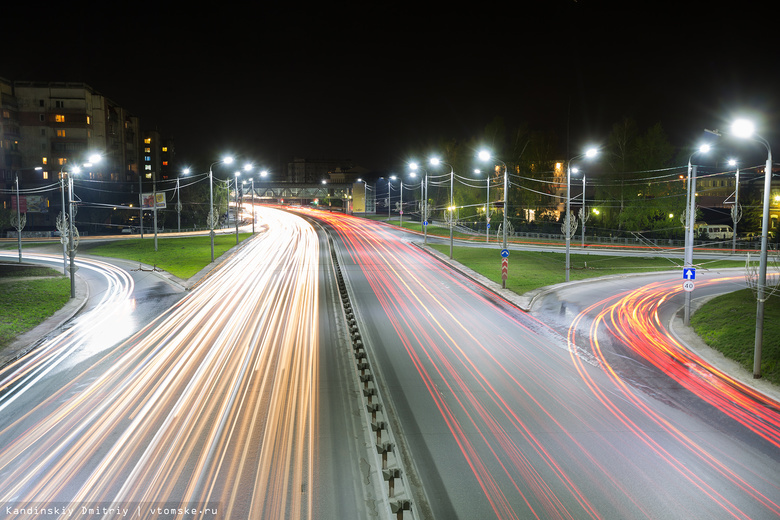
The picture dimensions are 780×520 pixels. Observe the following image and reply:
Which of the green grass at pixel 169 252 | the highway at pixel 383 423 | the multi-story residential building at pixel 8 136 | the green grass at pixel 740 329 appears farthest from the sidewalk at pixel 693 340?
the multi-story residential building at pixel 8 136

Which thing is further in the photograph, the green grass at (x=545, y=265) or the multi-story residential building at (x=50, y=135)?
the multi-story residential building at (x=50, y=135)

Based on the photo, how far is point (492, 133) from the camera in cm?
7175

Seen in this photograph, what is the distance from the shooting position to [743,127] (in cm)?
1250

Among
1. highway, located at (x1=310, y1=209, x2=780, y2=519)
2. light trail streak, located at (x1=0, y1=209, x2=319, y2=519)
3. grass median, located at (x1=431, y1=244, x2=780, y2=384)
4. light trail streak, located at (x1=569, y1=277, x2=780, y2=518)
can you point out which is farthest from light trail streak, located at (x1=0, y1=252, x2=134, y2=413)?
grass median, located at (x1=431, y1=244, x2=780, y2=384)

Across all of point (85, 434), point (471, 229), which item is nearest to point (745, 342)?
point (85, 434)

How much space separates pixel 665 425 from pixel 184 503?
9670 millimetres

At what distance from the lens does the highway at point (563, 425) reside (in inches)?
310

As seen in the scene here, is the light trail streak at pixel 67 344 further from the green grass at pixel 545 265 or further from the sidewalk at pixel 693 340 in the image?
the green grass at pixel 545 265

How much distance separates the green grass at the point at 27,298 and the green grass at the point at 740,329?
2368 centimetres

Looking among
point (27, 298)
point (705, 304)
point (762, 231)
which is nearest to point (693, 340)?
point (705, 304)

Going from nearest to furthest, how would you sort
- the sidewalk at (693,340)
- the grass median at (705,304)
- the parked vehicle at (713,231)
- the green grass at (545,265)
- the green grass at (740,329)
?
1. the sidewalk at (693,340)
2. the green grass at (740,329)
3. the grass median at (705,304)
4. the green grass at (545,265)
5. the parked vehicle at (713,231)

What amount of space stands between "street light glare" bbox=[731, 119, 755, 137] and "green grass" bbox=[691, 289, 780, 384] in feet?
21.6

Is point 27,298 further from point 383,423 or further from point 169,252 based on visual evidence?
point 383,423

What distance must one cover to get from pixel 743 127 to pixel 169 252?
4447 centimetres
